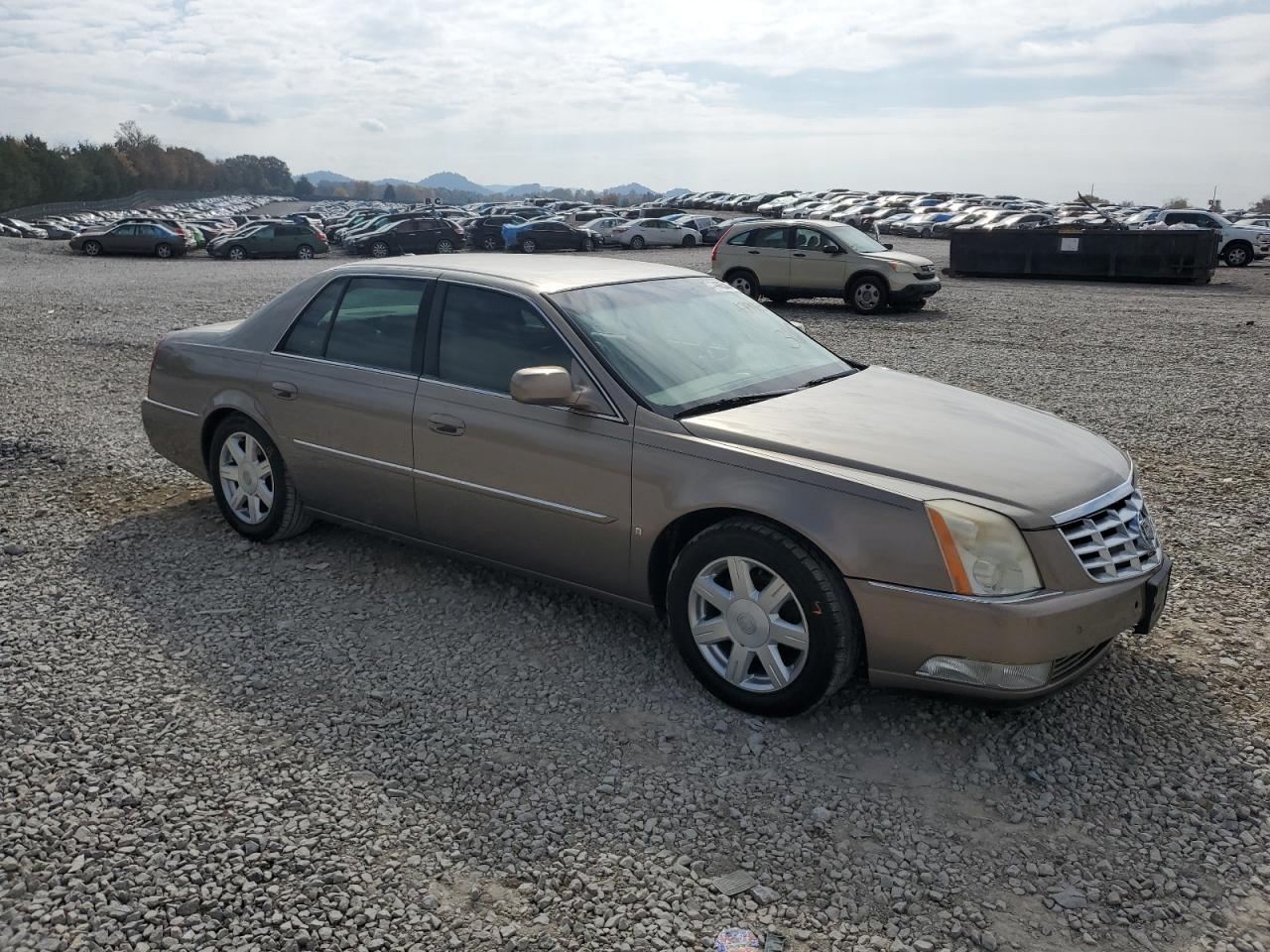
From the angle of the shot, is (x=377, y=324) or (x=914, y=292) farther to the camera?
(x=914, y=292)

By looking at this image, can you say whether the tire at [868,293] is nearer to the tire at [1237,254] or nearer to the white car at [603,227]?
the tire at [1237,254]

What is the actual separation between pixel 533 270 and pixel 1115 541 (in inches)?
111

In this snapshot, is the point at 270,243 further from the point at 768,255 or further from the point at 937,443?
the point at 937,443

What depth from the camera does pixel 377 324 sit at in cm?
509

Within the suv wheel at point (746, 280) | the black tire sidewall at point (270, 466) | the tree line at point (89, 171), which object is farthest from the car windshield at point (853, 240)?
the tree line at point (89, 171)

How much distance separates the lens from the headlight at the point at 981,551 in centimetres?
340

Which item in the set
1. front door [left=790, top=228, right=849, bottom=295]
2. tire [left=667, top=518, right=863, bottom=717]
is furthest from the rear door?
tire [left=667, top=518, right=863, bottom=717]

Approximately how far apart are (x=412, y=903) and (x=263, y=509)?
3179mm

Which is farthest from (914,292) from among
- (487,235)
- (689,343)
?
(487,235)

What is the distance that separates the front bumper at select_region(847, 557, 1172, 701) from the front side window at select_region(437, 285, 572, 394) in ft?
5.59

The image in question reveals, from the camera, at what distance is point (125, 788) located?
11.2ft

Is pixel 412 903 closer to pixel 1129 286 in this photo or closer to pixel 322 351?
pixel 322 351

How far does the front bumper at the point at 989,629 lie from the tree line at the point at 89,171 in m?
111

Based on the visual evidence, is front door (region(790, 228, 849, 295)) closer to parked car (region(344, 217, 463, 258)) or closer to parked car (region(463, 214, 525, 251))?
parked car (region(344, 217, 463, 258))
